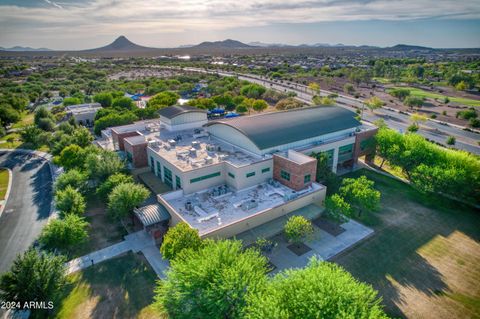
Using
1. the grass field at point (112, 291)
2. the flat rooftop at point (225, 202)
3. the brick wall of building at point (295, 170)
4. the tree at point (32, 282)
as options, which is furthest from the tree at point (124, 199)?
the brick wall of building at point (295, 170)

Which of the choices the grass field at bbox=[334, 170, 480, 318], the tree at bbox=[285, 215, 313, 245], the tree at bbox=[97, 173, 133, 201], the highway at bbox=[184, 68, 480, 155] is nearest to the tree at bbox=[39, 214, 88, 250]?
the tree at bbox=[97, 173, 133, 201]

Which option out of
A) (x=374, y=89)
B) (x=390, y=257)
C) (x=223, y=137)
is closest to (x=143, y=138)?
(x=223, y=137)

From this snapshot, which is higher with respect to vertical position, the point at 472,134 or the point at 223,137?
the point at 223,137

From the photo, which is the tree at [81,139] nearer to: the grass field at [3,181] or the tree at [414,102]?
the grass field at [3,181]

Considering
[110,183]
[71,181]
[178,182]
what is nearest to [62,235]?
[110,183]

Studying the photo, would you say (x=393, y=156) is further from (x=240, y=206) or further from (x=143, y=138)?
(x=143, y=138)

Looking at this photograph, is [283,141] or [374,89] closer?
[283,141]

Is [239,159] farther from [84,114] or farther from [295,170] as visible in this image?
[84,114]
